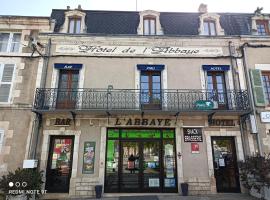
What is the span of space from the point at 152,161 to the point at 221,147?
2.83m

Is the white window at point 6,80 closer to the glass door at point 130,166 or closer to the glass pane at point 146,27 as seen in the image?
the glass door at point 130,166

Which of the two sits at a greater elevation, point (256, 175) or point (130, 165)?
point (130, 165)

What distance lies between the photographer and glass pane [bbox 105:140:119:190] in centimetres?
755

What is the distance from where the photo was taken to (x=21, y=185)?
6.25 meters

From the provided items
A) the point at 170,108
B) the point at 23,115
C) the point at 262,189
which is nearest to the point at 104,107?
the point at 170,108

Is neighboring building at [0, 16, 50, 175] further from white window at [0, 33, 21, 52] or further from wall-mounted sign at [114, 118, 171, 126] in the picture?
wall-mounted sign at [114, 118, 171, 126]

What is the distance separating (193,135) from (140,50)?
167 inches

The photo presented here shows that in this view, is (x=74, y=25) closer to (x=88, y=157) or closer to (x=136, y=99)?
(x=136, y=99)

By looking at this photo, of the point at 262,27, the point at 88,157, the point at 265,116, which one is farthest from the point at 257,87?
the point at 88,157

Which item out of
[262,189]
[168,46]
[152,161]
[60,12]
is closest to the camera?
[262,189]

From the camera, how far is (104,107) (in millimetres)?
7965

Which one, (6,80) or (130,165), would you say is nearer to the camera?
(130,165)

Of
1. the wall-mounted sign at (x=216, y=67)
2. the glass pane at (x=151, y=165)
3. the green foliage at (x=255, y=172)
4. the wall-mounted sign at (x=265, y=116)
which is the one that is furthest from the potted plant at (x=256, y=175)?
the wall-mounted sign at (x=216, y=67)

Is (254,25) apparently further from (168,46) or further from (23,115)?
(23,115)
